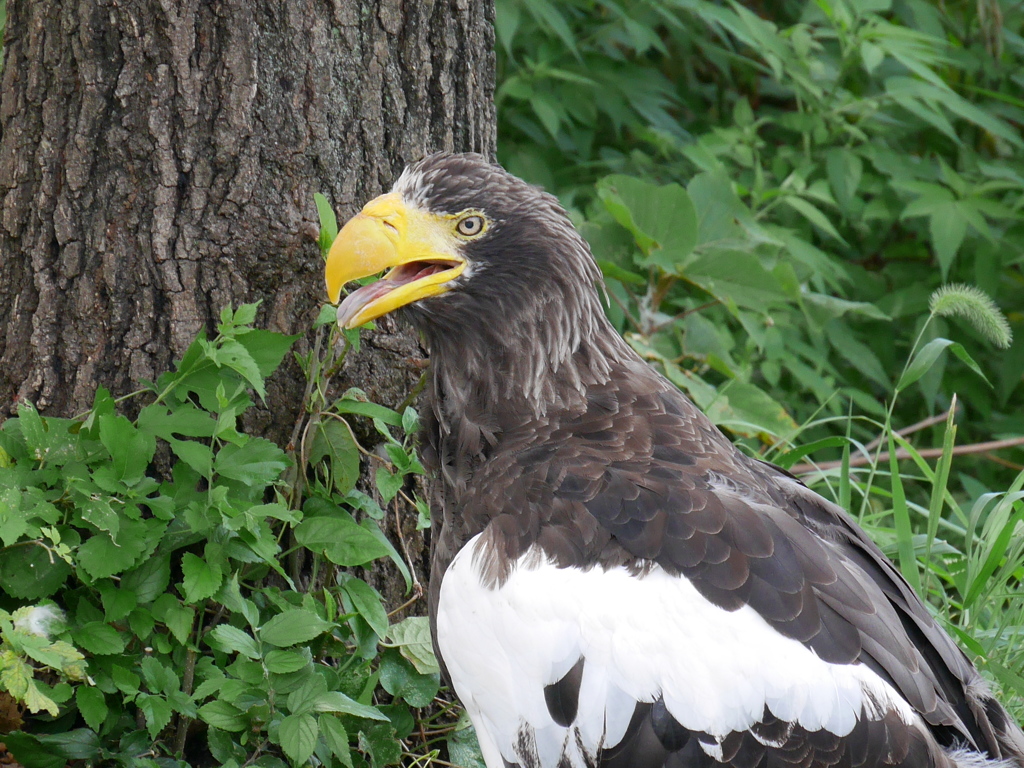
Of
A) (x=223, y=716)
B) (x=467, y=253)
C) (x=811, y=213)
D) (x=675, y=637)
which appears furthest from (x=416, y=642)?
(x=811, y=213)

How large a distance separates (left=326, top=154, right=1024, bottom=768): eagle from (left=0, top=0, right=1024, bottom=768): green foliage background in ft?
0.65

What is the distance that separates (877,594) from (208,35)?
181 cm

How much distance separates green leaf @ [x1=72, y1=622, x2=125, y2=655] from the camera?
2.02 metres

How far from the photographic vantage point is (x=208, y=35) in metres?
2.29

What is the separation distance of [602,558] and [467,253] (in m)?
0.70

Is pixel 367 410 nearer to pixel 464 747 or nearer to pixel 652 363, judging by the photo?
pixel 464 747

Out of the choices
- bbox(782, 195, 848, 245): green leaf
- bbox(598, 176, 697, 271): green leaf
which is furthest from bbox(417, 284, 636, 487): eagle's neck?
bbox(782, 195, 848, 245): green leaf

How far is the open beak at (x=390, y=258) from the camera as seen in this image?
6.74 feet

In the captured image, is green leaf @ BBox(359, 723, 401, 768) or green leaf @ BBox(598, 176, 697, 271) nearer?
green leaf @ BBox(359, 723, 401, 768)

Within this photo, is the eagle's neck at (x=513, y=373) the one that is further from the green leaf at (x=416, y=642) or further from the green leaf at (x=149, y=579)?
the green leaf at (x=149, y=579)

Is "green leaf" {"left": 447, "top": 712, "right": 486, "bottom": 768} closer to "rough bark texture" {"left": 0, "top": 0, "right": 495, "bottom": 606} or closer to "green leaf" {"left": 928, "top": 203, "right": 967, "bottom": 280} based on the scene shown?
"rough bark texture" {"left": 0, "top": 0, "right": 495, "bottom": 606}

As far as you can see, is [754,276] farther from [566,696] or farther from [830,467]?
[566,696]

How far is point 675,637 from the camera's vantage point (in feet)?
6.12

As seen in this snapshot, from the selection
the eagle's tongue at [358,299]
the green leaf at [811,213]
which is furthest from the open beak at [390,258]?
the green leaf at [811,213]
